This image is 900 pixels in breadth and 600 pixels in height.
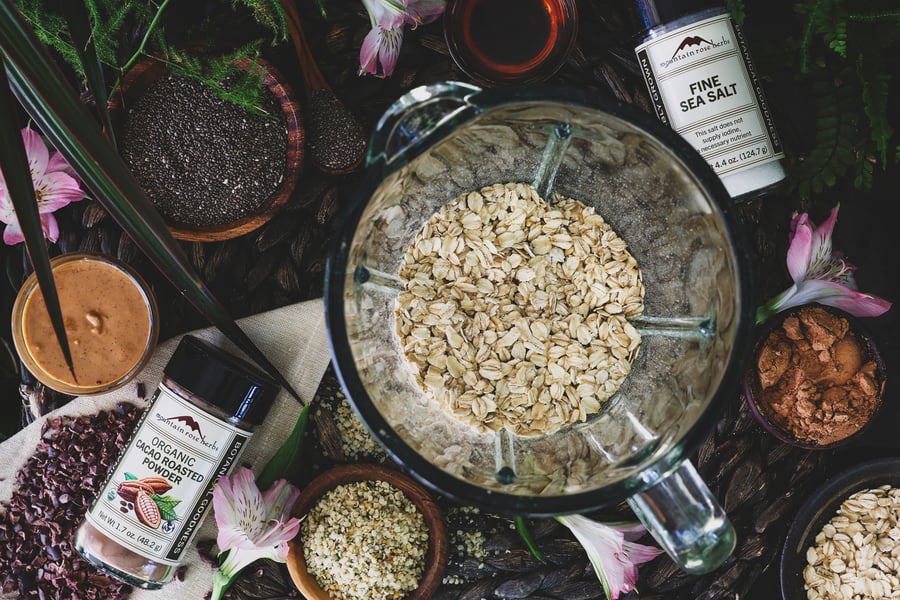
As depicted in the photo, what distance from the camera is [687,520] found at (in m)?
0.82

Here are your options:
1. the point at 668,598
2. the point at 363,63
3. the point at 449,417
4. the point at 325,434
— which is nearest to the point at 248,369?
the point at 325,434

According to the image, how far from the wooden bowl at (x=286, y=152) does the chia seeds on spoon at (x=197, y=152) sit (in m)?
0.01

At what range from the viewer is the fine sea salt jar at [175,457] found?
1.00 metres

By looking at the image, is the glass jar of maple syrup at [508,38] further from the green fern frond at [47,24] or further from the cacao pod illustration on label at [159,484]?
the cacao pod illustration on label at [159,484]

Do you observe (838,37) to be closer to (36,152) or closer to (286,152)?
(286,152)

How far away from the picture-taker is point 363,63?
100cm

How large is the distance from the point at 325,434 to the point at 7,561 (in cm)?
49

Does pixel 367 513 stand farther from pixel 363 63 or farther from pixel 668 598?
pixel 363 63

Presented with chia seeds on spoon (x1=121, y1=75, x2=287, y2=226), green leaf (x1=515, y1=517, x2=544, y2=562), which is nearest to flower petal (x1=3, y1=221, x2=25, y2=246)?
chia seeds on spoon (x1=121, y1=75, x2=287, y2=226)

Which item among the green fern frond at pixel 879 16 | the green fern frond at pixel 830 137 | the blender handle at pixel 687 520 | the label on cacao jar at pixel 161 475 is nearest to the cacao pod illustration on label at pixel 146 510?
the label on cacao jar at pixel 161 475

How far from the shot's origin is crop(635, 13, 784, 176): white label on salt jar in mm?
971

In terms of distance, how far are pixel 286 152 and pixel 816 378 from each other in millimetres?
788

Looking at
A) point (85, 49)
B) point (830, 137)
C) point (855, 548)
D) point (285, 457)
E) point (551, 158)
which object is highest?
point (85, 49)

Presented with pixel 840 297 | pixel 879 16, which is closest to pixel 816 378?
pixel 840 297
